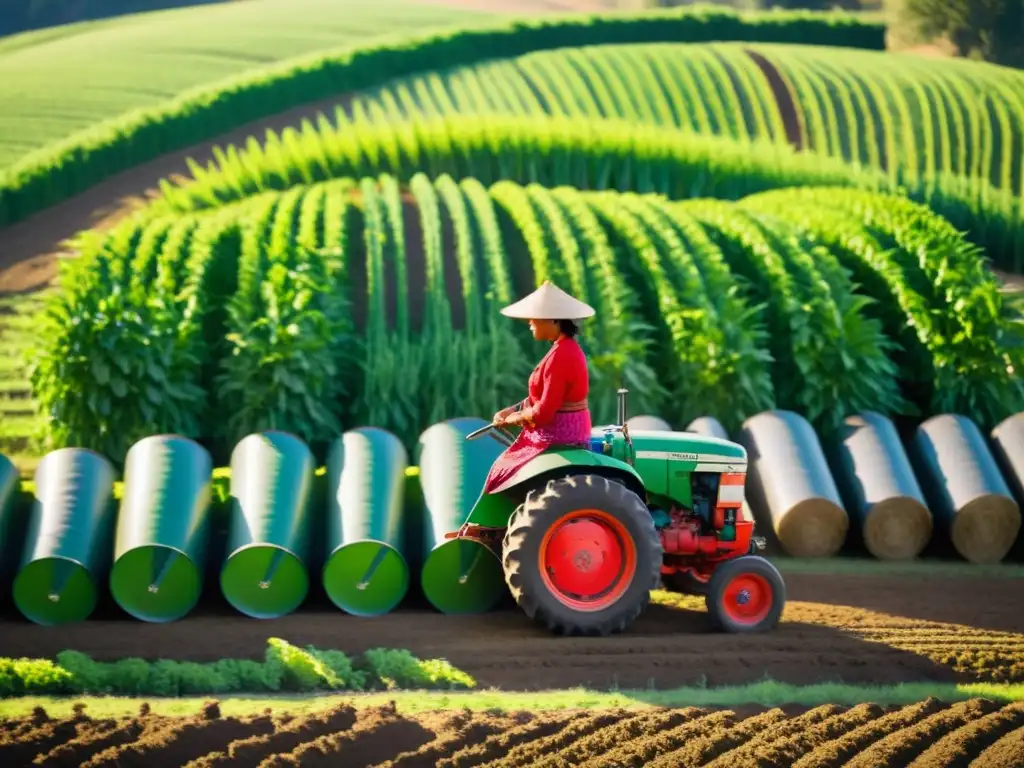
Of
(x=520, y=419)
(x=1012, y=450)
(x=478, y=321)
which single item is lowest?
(x=520, y=419)

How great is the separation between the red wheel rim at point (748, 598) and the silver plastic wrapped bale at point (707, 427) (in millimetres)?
2288

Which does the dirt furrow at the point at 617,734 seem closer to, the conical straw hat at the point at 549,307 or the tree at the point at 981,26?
the conical straw hat at the point at 549,307

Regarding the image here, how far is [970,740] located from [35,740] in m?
3.70

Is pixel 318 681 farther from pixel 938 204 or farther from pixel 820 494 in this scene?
pixel 938 204

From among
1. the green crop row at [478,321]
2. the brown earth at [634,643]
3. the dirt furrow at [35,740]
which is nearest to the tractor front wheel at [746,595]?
the brown earth at [634,643]

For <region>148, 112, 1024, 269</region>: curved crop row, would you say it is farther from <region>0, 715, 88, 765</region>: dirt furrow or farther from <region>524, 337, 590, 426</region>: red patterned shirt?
<region>0, 715, 88, 765</region>: dirt furrow

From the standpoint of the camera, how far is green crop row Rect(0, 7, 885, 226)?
1591 cm

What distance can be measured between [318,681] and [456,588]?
141cm

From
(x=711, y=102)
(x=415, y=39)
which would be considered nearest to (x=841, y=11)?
(x=711, y=102)

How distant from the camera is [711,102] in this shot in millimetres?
19750

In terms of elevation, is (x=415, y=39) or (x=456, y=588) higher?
(x=415, y=39)

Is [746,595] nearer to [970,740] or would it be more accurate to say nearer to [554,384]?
[554,384]

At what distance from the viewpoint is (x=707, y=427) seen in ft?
32.4

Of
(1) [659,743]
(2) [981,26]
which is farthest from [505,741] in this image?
(2) [981,26]
